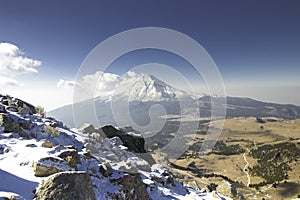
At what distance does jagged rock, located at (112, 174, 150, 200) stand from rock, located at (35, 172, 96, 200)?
4687 mm

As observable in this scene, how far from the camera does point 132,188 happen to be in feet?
51.6

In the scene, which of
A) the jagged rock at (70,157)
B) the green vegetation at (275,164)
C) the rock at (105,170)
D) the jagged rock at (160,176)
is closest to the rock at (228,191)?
the jagged rock at (160,176)

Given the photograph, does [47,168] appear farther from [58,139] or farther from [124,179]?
[58,139]

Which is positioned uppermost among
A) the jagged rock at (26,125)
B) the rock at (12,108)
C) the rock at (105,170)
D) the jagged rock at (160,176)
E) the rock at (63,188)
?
the rock at (12,108)

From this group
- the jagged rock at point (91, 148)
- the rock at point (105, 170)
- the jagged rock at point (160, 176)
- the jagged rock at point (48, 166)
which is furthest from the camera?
the jagged rock at point (160, 176)

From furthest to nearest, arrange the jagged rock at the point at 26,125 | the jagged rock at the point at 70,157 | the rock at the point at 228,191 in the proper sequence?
the rock at the point at 228,191
the jagged rock at the point at 26,125
the jagged rock at the point at 70,157

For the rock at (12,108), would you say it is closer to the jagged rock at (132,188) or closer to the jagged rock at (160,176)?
the jagged rock at (132,188)

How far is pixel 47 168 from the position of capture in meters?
11.3

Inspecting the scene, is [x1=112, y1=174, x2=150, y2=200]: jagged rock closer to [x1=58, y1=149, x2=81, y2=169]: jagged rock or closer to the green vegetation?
[x1=58, y1=149, x2=81, y2=169]: jagged rock

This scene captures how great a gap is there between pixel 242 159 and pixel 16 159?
18339 cm

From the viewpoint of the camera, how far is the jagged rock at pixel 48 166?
11156 millimetres

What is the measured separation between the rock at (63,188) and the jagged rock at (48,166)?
1607mm

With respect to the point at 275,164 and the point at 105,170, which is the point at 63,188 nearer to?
the point at 105,170

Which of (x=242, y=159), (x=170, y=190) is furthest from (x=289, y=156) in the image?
(x=170, y=190)
